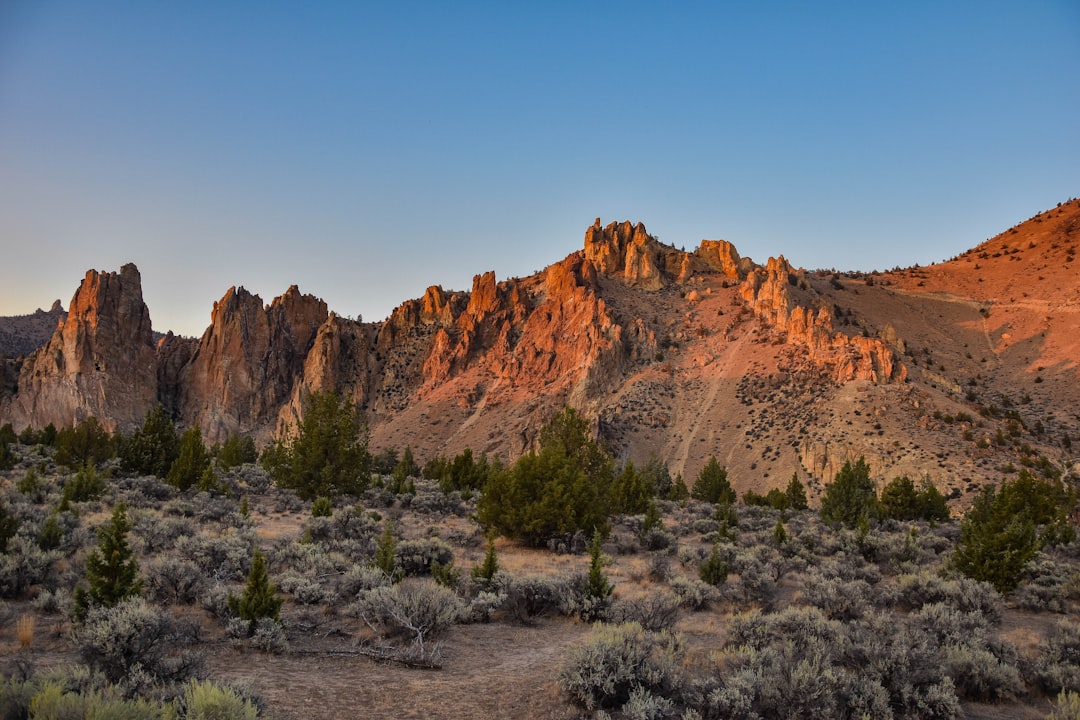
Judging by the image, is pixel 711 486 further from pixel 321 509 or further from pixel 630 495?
pixel 321 509

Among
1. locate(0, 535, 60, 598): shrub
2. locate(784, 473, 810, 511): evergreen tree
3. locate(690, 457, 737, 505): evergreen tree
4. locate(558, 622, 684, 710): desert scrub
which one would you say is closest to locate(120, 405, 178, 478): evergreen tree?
locate(0, 535, 60, 598): shrub

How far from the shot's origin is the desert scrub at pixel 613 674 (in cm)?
635

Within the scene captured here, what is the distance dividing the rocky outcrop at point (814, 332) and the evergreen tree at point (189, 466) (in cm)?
5373

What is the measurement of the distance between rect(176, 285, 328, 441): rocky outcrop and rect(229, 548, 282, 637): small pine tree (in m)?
89.0

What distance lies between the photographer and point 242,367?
304 ft

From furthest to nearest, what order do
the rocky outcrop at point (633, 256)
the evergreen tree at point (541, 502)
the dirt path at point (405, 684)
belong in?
1. the rocky outcrop at point (633, 256)
2. the evergreen tree at point (541, 502)
3. the dirt path at point (405, 684)

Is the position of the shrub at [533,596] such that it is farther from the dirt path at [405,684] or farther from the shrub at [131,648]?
the shrub at [131,648]

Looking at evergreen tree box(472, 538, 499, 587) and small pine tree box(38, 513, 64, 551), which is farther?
small pine tree box(38, 513, 64, 551)

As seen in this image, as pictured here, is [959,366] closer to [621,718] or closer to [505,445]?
[505,445]

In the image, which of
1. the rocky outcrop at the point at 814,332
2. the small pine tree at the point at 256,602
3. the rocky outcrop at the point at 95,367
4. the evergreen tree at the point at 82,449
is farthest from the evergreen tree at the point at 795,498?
the rocky outcrop at the point at 95,367

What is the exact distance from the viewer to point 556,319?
82.4 m

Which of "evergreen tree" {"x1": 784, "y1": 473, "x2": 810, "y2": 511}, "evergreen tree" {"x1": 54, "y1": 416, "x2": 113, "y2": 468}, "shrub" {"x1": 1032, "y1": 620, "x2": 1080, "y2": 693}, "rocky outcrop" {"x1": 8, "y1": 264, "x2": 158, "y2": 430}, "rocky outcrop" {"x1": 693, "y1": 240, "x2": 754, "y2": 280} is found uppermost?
"rocky outcrop" {"x1": 693, "y1": 240, "x2": 754, "y2": 280}

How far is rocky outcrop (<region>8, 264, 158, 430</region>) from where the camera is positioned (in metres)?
80.8

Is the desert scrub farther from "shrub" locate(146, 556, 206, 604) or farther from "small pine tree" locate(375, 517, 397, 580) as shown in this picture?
"shrub" locate(146, 556, 206, 604)
